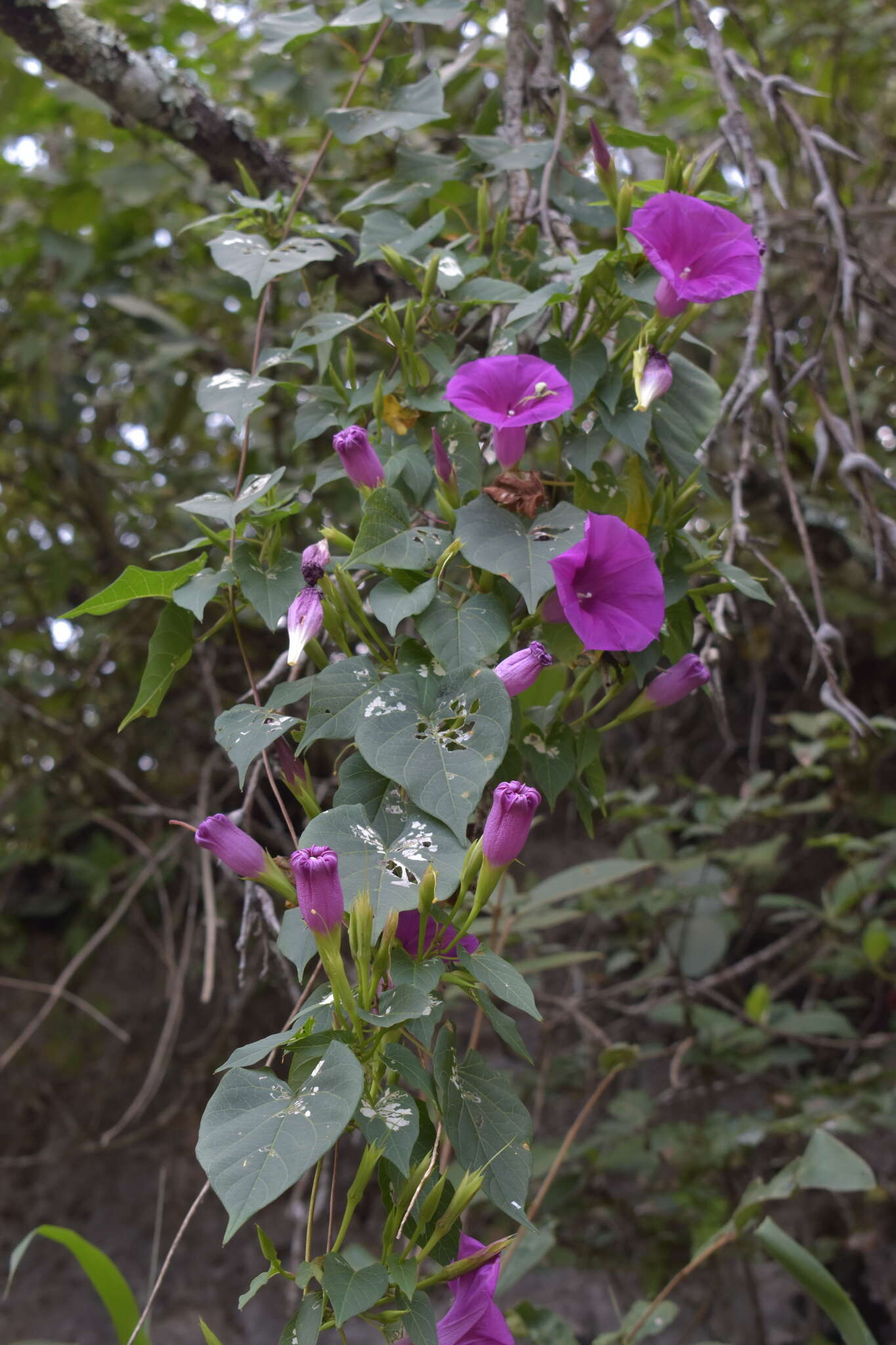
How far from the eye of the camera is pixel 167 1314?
1.94 metres

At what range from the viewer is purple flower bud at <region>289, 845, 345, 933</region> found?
54cm

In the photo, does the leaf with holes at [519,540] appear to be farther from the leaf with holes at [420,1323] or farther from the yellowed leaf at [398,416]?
the leaf with holes at [420,1323]

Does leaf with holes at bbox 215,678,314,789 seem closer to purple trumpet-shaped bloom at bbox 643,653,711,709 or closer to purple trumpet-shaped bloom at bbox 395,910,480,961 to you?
purple trumpet-shaped bloom at bbox 395,910,480,961

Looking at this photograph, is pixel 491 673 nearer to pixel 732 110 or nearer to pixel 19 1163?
pixel 732 110

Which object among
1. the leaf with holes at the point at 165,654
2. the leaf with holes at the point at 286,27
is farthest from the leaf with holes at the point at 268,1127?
the leaf with holes at the point at 286,27

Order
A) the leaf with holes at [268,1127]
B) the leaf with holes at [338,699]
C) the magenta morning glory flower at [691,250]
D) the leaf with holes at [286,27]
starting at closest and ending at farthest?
the leaf with holes at [268,1127] < the leaf with holes at [338,699] < the magenta morning glory flower at [691,250] < the leaf with holes at [286,27]

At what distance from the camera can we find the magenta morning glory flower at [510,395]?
0.75 metres

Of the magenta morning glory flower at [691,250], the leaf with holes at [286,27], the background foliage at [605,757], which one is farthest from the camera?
the background foliage at [605,757]

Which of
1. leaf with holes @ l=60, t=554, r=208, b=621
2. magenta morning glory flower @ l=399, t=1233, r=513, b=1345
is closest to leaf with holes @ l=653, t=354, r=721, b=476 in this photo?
leaf with holes @ l=60, t=554, r=208, b=621

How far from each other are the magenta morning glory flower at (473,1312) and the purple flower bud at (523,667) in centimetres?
36

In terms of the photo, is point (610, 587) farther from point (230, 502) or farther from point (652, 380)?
point (230, 502)

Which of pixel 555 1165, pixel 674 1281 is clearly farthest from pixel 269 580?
pixel 674 1281

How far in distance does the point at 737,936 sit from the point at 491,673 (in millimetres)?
1799

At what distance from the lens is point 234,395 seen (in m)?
0.86
